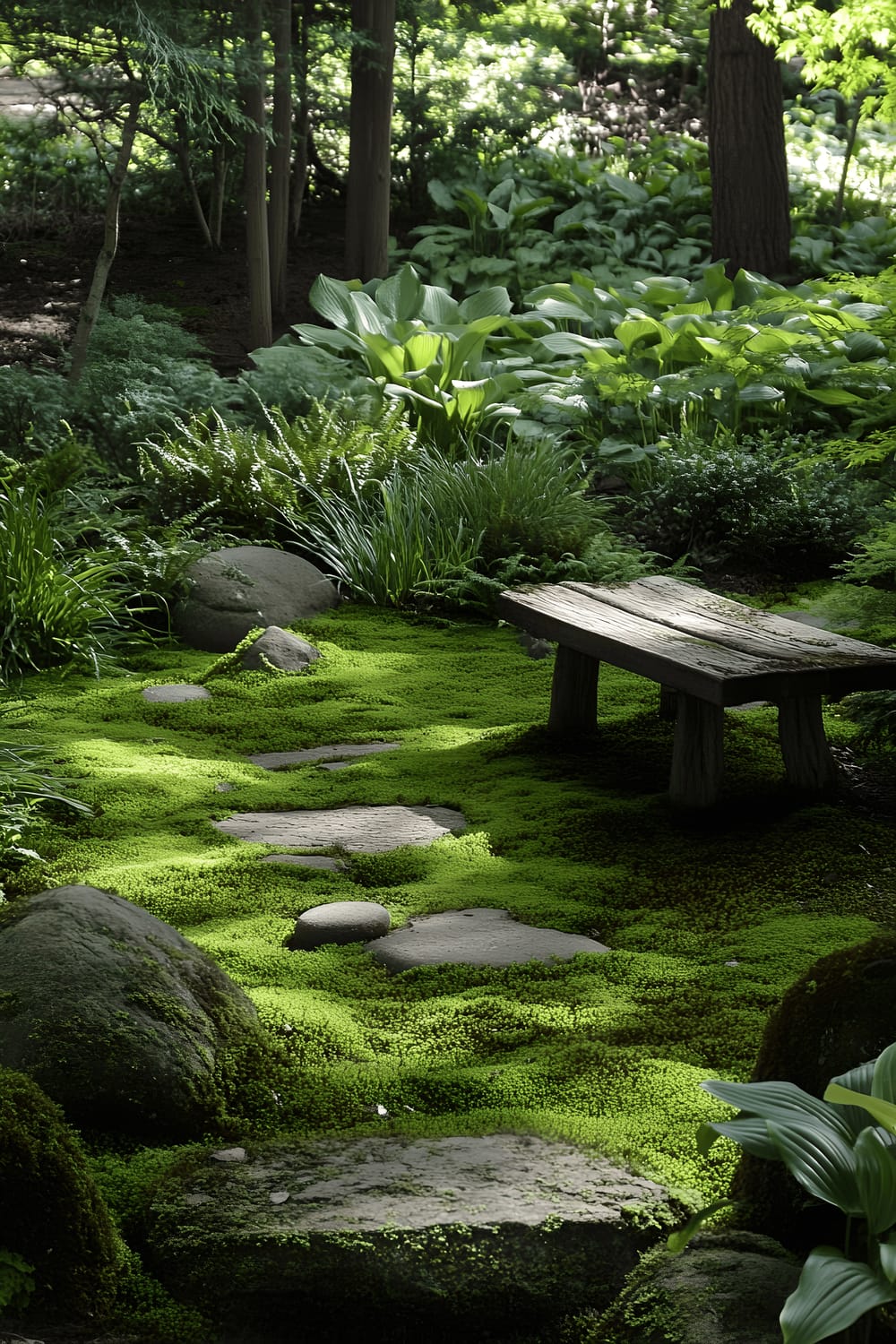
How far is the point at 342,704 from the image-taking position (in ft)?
16.8

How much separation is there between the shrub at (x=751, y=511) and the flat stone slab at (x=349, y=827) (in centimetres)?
342

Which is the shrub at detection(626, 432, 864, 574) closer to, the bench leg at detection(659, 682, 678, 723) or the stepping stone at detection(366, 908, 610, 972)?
the bench leg at detection(659, 682, 678, 723)

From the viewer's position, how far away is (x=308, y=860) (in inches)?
143

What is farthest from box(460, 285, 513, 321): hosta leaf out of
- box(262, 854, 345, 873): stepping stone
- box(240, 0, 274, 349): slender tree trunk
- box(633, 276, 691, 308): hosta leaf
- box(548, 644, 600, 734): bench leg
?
box(262, 854, 345, 873): stepping stone

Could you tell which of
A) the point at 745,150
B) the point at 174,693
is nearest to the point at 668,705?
A: the point at 174,693

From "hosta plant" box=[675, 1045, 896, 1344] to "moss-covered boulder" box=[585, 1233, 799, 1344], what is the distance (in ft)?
0.32

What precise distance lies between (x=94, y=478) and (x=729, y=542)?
11.4ft

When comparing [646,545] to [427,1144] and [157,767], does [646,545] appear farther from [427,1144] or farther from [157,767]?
[427,1144]

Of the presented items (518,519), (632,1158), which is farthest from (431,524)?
(632,1158)

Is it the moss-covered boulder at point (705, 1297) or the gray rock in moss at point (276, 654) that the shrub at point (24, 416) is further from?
the moss-covered boulder at point (705, 1297)

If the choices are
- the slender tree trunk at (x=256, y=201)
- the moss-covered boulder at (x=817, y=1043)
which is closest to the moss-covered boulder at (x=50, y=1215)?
the moss-covered boulder at (x=817, y=1043)

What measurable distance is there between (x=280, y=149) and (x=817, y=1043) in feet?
31.8

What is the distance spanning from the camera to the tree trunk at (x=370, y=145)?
10664 millimetres

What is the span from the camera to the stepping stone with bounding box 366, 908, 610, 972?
3012 millimetres
